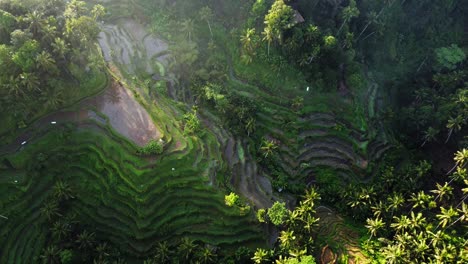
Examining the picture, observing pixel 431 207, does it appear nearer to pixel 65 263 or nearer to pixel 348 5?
pixel 348 5

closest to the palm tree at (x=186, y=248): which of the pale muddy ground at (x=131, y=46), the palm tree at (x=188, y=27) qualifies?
the pale muddy ground at (x=131, y=46)

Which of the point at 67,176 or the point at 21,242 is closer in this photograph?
the point at 21,242

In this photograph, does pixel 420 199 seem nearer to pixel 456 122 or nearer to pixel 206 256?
pixel 456 122

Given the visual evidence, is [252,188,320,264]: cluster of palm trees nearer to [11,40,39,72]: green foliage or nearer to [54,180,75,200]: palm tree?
[54,180,75,200]: palm tree

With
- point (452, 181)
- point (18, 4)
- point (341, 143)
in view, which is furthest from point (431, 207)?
point (18, 4)

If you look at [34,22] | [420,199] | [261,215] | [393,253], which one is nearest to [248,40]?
[261,215]

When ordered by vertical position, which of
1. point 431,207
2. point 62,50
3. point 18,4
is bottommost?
point 431,207
